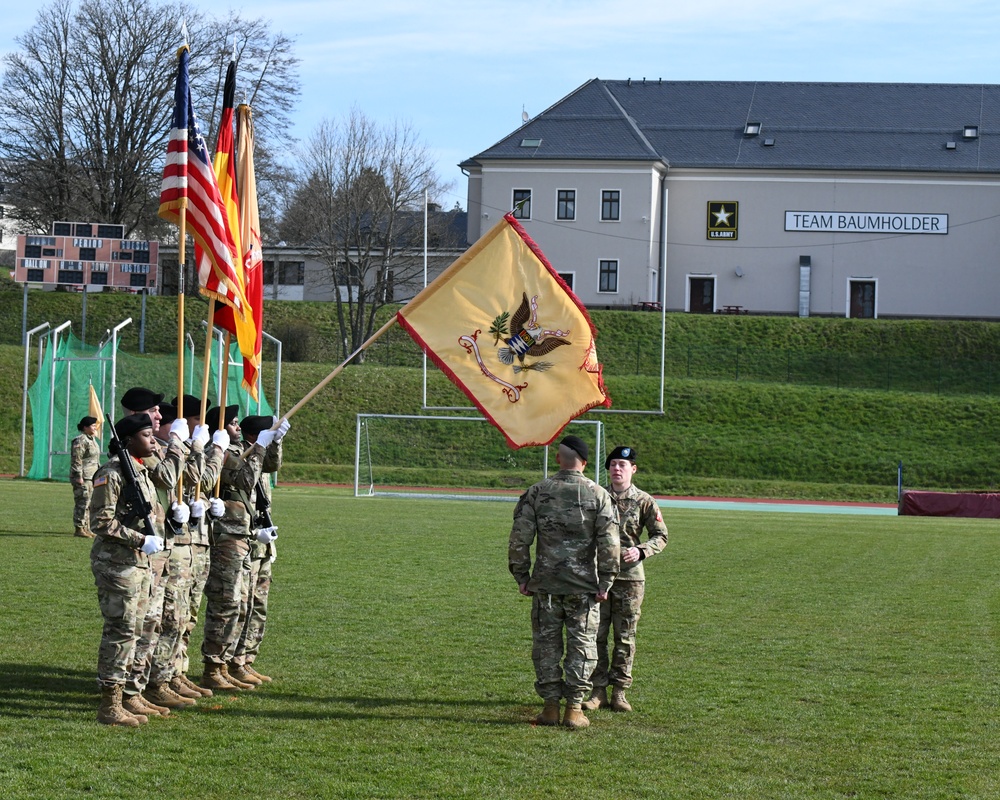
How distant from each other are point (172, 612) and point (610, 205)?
5633 centimetres

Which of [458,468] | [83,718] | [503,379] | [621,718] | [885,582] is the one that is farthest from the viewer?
[458,468]

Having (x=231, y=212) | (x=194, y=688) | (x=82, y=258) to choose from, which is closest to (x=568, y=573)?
(x=194, y=688)

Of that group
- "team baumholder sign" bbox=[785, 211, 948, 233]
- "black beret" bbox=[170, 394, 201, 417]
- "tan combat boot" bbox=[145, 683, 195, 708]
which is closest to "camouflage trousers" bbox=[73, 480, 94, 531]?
"black beret" bbox=[170, 394, 201, 417]

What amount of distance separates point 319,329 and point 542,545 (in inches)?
1987

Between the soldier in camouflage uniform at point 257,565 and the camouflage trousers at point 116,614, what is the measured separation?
1527mm

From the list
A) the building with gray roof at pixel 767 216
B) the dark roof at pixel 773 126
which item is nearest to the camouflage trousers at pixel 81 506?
the building with gray roof at pixel 767 216

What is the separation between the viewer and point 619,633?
9.80 m

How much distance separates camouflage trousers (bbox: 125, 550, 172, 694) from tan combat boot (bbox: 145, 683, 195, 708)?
34 centimetres

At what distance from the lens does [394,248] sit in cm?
6297

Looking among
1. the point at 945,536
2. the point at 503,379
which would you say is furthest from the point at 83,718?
the point at 945,536

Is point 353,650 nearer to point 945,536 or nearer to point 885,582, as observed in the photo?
point 885,582

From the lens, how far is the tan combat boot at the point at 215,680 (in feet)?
32.7

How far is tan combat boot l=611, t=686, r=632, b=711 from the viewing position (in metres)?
9.67

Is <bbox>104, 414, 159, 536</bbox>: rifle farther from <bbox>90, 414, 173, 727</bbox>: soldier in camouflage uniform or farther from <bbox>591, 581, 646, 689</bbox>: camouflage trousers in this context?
<bbox>591, 581, 646, 689</bbox>: camouflage trousers
